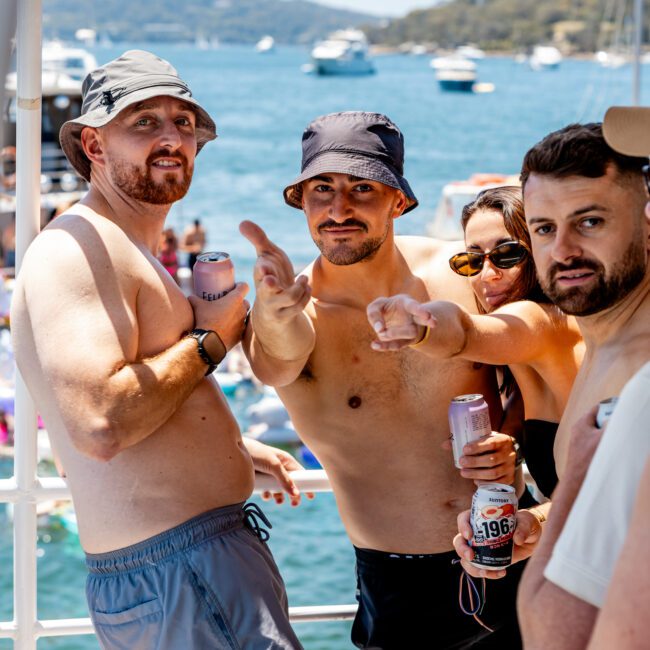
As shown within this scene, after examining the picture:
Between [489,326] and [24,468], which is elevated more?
[489,326]

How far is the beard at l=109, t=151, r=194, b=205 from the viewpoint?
8.38 ft

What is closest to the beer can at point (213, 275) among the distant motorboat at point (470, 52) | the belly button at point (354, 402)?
the belly button at point (354, 402)

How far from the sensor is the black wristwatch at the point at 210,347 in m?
2.38

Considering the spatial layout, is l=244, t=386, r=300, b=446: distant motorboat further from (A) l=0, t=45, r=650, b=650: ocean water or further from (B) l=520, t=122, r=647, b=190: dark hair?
(B) l=520, t=122, r=647, b=190: dark hair

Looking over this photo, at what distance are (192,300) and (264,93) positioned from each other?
289 ft

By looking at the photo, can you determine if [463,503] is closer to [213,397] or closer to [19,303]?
[213,397]

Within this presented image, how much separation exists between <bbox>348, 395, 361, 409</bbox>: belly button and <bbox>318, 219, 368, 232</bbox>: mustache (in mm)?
484

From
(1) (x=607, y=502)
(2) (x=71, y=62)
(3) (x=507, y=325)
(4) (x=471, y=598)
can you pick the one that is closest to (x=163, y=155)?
(3) (x=507, y=325)

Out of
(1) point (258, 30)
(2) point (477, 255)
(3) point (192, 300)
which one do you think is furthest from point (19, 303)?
(1) point (258, 30)

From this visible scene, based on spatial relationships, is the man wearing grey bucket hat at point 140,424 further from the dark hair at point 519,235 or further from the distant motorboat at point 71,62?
the distant motorboat at point 71,62

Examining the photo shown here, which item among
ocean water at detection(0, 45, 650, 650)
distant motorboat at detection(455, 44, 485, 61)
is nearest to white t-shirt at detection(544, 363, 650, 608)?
ocean water at detection(0, 45, 650, 650)

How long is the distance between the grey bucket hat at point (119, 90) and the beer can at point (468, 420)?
3.44 ft

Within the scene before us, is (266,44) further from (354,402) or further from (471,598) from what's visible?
(471,598)

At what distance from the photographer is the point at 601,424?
4.75 feet
